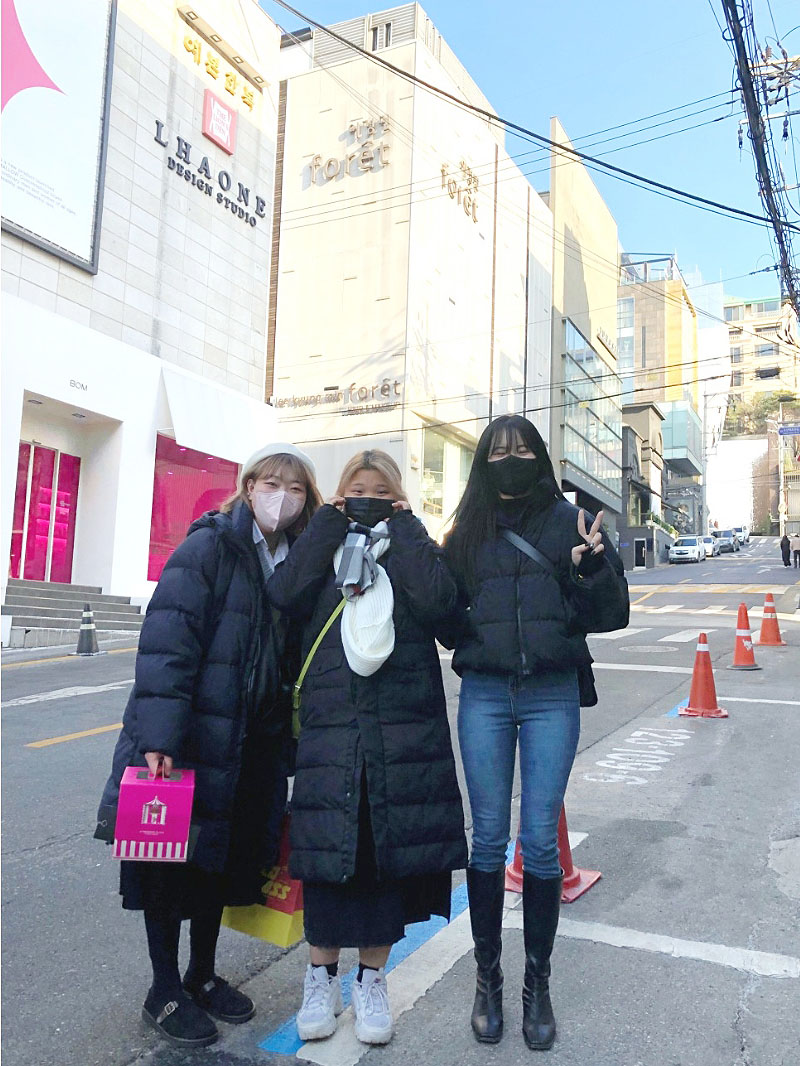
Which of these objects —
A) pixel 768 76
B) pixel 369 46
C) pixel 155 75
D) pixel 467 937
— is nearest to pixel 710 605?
pixel 768 76

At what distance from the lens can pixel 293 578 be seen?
108 inches

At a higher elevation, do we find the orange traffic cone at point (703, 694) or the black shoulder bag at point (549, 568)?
the black shoulder bag at point (549, 568)

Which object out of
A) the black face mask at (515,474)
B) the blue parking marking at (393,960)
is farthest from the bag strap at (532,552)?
the blue parking marking at (393,960)

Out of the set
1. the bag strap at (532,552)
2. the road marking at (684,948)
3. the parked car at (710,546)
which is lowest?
the road marking at (684,948)

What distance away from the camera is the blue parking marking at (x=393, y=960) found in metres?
2.66

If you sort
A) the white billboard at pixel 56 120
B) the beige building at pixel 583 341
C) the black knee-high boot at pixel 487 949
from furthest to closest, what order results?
1. the beige building at pixel 583 341
2. the white billboard at pixel 56 120
3. the black knee-high boot at pixel 487 949

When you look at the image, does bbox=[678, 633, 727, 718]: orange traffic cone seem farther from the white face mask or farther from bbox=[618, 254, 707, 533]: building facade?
bbox=[618, 254, 707, 533]: building facade

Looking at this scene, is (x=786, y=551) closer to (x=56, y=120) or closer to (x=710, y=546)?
(x=710, y=546)

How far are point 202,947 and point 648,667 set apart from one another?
9.89m

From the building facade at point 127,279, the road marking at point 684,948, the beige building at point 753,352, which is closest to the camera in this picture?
the road marking at point 684,948

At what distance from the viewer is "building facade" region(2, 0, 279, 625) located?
16.2m

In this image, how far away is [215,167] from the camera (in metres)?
21.8

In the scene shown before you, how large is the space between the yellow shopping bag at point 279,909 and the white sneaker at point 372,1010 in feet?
0.88

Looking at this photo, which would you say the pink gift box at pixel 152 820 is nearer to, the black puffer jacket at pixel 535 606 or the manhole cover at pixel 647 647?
the black puffer jacket at pixel 535 606
